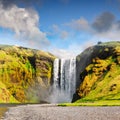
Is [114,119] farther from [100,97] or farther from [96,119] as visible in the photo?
[100,97]

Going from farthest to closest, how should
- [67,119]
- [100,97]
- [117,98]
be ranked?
[100,97], [117,98], [67,119]

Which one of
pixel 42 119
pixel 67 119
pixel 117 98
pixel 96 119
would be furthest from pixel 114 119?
pixel 117 98

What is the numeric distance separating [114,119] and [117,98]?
112m

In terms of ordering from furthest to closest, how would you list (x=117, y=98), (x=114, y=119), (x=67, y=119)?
1. (x=117, y=98)
2. (x=67, y=119)
3. (x=114, y=119)

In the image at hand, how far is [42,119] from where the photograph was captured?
213 ft

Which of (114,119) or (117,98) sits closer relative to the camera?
(114,119)

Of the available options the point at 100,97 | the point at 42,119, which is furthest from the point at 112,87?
the point at 42,119

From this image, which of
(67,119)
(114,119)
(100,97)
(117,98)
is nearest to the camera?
(114,119)

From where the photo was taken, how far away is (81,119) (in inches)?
2454

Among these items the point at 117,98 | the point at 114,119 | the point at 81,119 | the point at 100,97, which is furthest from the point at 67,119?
the point at 100,97

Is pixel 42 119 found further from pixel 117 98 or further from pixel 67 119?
pixel 117 98

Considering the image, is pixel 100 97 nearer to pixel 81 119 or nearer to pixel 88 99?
pixel 88 99

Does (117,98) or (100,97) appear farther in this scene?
(100,97)

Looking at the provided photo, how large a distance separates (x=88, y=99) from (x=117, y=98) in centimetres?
2685
